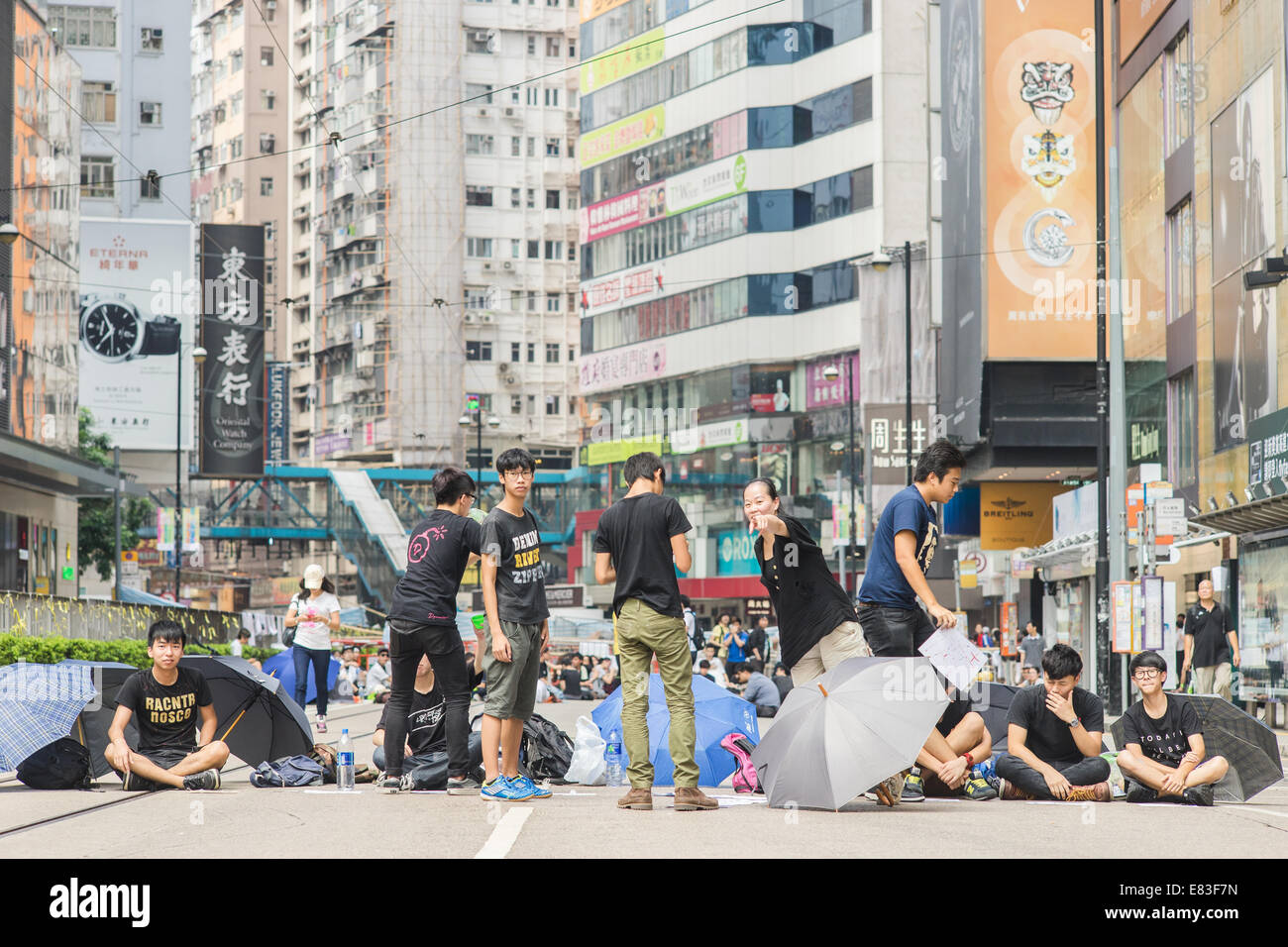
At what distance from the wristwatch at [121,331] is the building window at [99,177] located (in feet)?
36.8

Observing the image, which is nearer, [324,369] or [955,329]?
[955,329]

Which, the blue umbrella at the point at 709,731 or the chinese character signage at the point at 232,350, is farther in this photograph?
the chinese character signage at the point at 232,350

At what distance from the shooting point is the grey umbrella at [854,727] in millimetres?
9719

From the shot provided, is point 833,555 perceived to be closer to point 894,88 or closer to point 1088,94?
point 894,88

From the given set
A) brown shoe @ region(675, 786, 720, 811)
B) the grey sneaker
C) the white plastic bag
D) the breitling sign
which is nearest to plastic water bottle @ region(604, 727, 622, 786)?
the white plastic bag

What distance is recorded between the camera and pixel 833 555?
68.2 metres

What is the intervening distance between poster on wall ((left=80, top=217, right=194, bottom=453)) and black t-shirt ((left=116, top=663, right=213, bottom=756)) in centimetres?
5680

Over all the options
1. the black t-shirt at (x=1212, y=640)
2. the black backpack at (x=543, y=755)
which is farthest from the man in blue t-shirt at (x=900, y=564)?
the black t-shirt at (x=1212, y=640)

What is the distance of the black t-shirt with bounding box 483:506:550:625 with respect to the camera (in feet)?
34.6

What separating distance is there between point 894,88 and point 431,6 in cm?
3827

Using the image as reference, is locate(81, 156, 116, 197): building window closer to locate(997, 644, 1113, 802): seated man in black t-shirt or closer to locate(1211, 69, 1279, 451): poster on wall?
locate(1211, 69, 1279, 451): poster on wall

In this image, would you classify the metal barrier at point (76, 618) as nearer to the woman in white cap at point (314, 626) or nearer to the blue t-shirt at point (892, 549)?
the woman in white cap at point (314, 626)
